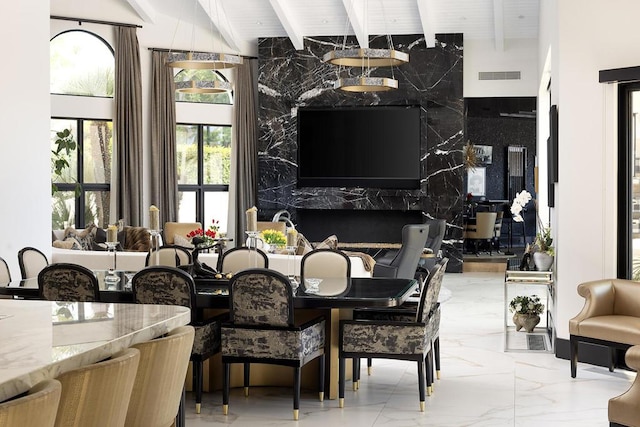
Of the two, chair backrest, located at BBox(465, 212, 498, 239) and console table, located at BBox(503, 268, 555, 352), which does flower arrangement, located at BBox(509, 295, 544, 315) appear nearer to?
console table, located at BBox(503, 268, 555, 352)

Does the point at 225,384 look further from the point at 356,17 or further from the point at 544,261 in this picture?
the point at 356,17

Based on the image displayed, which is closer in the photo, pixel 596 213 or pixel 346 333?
pixel 346 333

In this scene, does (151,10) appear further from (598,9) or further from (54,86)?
(598,9)

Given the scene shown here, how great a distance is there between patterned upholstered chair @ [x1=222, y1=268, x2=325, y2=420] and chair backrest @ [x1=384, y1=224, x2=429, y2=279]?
14.9ft

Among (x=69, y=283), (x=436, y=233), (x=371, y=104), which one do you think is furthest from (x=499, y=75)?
(x=69, y=283)

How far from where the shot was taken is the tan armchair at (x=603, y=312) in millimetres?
6332

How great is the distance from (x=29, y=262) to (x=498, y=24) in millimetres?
8728

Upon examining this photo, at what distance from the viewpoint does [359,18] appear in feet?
45.2

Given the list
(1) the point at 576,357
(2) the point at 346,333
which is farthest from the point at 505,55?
(2) the point at 346,333

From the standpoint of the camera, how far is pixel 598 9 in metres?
7.09

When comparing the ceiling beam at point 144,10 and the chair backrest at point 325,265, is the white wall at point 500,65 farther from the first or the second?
the chair backrest at point 325,265

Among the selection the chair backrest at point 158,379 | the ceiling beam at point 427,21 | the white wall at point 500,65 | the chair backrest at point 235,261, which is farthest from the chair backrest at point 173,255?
the white wall at point 500,65

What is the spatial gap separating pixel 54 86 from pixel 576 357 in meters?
10.1

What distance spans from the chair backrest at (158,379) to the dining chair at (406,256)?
6.98 meters
